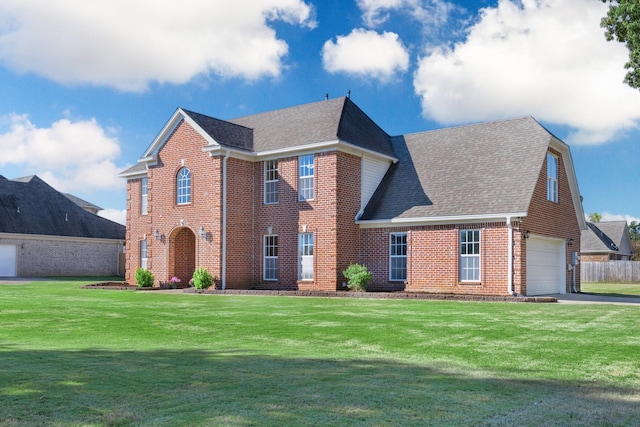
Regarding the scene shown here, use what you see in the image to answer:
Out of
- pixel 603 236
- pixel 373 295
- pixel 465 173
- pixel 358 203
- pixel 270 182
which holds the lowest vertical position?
pixel 373 295

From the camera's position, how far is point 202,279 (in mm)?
24781

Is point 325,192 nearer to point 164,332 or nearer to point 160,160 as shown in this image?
point 160,160

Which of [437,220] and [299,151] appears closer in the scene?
[437,220]

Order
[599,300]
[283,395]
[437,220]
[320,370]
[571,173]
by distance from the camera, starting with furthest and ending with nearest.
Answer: [571,173]
[437,220]
[599,300]
[320,370]
[283,395]

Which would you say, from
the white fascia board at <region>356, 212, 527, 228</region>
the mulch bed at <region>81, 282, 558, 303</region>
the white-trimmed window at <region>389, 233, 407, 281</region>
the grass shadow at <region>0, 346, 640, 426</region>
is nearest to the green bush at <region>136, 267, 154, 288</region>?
the mulch bed at <region>81, 282, 558, 303</region>

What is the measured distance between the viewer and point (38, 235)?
41.8 meters

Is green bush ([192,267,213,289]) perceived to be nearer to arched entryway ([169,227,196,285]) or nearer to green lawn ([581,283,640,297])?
arched entryway ([169,227,196,285])

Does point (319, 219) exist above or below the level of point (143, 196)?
below

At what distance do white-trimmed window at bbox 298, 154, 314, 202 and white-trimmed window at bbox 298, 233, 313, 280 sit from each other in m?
1.56

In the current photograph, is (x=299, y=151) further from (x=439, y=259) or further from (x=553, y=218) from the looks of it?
(x=553, y=218)

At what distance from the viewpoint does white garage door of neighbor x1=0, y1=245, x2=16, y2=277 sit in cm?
3994

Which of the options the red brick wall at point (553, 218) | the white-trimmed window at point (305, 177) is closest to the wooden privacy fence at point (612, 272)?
the red brick wall at point (553, 218)

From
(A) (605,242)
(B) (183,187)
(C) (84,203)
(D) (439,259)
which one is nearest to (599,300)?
(D) (439,259)

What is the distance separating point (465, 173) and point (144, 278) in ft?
48.5
